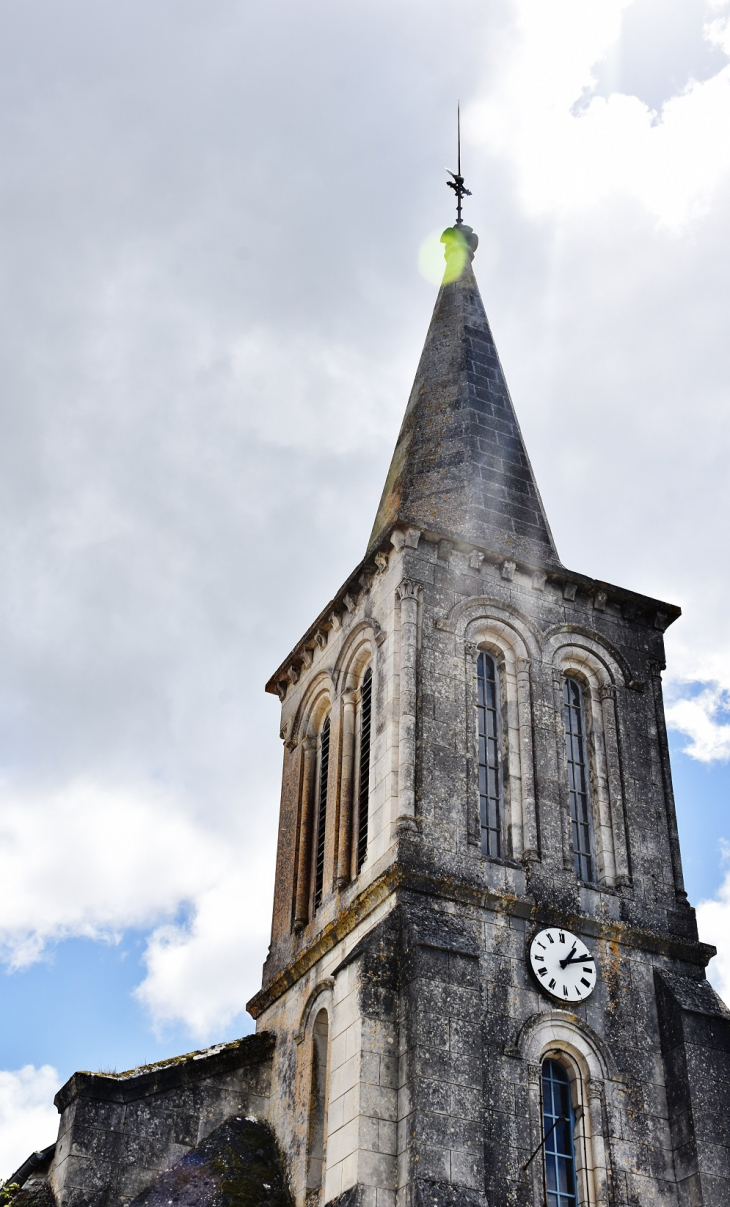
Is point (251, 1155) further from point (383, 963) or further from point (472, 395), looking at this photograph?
point (472, 395)

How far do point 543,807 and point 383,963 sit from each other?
14.7ft

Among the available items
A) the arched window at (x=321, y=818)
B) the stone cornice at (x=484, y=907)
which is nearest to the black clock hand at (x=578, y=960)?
the stone cornice at (x=484, y=907)

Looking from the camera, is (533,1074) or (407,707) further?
(407,707)

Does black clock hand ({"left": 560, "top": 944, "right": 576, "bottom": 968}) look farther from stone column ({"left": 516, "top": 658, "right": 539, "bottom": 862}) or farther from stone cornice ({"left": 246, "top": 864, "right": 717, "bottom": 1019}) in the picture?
stone column ({"left": 516, "top": 658, "right": 539, "bottom": 862})

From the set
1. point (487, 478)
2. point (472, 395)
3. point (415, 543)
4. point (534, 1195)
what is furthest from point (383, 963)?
point (472, 395)

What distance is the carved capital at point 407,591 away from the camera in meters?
24.4

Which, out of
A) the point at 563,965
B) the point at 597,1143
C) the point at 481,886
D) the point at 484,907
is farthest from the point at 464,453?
the point at 597,1143

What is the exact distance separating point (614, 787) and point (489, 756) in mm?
2333

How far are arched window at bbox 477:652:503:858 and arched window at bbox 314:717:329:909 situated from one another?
11.6 feet

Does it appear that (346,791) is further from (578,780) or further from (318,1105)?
(318,1105)

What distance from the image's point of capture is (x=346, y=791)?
25.0 m

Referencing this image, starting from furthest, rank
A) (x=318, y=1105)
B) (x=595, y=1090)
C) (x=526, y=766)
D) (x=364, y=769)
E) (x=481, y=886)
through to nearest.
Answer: (x=364, y=769)
(x=526, y=766)
(x=318, y=1105)
(x=481, y=886)
(x=595, y=1090)

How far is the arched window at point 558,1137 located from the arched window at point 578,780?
3.49 m

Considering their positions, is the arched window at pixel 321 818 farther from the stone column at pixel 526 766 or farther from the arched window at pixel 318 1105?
the stone column at pixel 526 766
